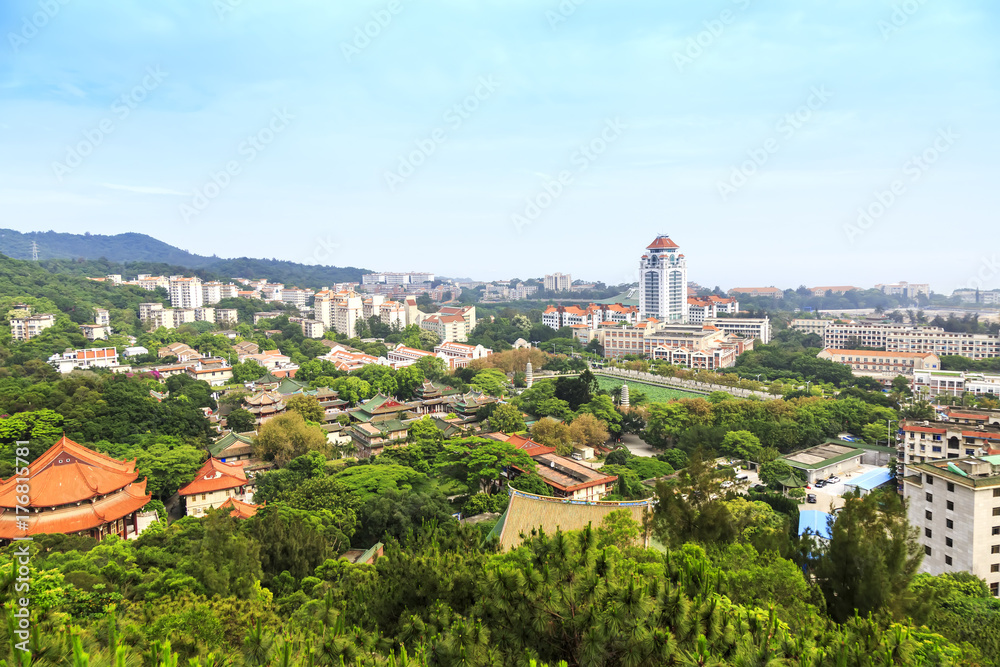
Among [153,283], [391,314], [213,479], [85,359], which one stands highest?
[153,283]

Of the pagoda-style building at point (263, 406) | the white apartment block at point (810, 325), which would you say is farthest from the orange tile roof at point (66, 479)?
the white apartment block at point (810, 325)

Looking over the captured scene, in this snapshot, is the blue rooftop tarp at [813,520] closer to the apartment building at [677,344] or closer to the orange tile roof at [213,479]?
the orange tile roof at [213,479]

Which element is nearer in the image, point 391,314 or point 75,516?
point 75,516

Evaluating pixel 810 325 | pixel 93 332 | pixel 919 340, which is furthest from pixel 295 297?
pixel 919 340

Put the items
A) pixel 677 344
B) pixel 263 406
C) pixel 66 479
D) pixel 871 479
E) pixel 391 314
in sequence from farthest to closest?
pixel 391 314, pixel 677 344, pixel 263 406, pixel 871 479, pixel 66 479

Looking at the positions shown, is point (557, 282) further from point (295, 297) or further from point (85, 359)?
point (85, 359)

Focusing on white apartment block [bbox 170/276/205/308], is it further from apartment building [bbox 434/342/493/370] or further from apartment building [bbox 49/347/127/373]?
apartment building [bbox 434/342/493/370]
